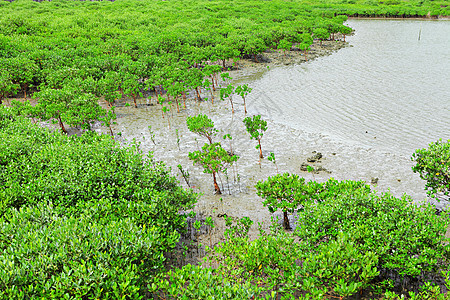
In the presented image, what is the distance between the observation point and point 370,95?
32.3m

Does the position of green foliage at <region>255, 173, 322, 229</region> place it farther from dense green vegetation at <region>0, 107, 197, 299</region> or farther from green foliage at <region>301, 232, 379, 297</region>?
green foliage at <region>301, 232, 379, 297</region>

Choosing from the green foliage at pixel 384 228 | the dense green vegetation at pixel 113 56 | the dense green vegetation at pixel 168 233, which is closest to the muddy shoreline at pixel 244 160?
the dense green vegetation at pixel 168 233

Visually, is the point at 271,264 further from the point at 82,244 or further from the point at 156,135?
the point at 156,135

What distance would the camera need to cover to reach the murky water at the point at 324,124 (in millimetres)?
19094

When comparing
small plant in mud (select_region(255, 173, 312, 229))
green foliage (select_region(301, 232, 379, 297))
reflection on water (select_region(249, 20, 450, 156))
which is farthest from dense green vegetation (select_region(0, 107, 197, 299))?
reflection on water (select_region(249, 20, 450, 156))

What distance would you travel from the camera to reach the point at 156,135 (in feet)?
85.9

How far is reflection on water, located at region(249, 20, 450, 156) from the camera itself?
24516 mm

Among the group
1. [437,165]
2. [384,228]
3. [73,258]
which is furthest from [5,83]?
[437,165]

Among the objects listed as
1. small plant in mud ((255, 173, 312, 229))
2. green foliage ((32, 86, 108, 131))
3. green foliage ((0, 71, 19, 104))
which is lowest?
small plant in mud ((255, 173, 312, 229))

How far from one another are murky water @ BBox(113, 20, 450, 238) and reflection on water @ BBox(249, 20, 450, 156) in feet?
0.29

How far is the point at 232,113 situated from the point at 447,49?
41892 mm

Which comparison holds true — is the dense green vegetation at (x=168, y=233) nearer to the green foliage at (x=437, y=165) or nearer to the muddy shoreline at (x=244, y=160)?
the green foliage at (x=437, y=165)

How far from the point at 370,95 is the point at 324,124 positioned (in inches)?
378

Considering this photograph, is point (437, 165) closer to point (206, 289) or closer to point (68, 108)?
point (206, 289)
